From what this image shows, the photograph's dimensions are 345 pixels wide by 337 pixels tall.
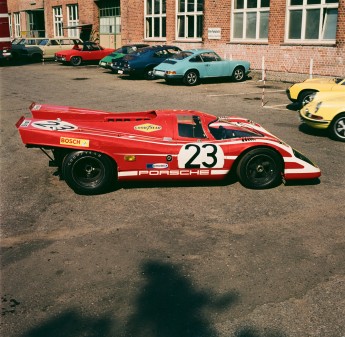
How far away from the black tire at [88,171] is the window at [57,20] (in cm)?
3995

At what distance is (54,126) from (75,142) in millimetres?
495

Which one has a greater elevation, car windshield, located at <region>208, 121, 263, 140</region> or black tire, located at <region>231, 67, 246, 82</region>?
car windshield, located at <region>208, 121, 263, 140</region>

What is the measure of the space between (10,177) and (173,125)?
3.11 m

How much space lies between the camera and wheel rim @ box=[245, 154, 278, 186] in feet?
25.1

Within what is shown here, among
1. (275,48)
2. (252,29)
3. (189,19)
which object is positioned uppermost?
(189,19)

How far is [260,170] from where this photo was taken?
7688 millimetres

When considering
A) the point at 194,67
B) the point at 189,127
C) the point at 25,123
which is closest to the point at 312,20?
the point at 194,67

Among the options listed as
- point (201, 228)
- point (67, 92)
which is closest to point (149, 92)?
point (67, 92)

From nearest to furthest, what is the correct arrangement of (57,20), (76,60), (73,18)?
(76,60) < (73,18) < (57,20)

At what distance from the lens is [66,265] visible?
205 inches

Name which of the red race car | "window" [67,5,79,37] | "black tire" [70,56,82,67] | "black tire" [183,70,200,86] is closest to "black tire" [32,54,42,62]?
"black tire" [70,56,82,67]

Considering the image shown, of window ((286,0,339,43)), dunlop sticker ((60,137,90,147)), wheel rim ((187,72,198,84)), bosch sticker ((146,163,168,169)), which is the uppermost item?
window ((286,0,339,43))

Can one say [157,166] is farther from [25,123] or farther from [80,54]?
[80,54]

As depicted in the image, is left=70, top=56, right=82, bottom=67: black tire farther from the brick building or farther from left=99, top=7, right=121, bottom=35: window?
left=99, top=7, right=121, bottom=35: window
